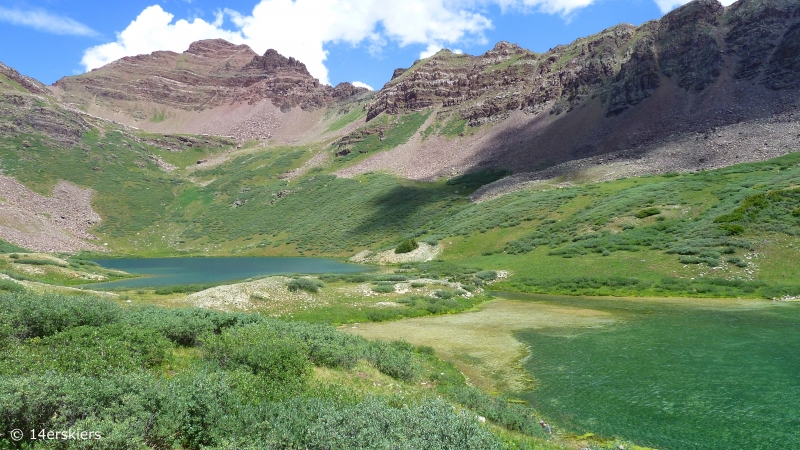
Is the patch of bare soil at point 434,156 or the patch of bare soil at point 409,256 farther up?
the patch of bare soil at point 434,156

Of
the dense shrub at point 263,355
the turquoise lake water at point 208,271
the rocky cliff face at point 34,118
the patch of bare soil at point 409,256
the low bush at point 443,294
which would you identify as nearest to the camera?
the dense shrub at point 263,355

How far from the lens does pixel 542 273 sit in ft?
152

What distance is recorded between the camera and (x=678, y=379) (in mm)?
15969

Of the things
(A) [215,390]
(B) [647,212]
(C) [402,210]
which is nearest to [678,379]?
(A) [215,390]

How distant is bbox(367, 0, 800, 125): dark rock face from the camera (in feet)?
337

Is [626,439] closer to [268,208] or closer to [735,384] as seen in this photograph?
[735,384]

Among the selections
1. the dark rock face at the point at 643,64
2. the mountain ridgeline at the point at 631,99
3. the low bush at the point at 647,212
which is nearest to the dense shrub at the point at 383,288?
the low bush at the point at 647,212

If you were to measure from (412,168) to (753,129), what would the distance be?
310 feet

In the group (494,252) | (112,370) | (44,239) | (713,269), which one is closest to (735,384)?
(112,370)

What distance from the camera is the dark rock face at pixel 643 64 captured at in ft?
337

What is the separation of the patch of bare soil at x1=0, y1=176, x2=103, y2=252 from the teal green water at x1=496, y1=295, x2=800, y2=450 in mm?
106512

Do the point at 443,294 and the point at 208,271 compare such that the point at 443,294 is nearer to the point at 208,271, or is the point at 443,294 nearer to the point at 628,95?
the point at 208,271

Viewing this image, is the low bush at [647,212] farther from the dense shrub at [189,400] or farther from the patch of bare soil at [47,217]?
the patch of bare soil at [47,217]

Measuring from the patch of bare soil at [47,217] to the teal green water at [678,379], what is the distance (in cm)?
10651
